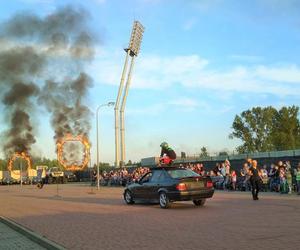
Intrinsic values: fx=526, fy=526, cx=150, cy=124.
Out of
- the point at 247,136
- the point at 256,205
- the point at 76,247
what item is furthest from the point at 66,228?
the point at 247,136

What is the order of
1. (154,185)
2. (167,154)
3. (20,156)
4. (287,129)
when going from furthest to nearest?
1. (287,129)
2. (20,156)
3. (167,154)
4. (154,185)

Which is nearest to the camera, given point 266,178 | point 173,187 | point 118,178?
point 173,187

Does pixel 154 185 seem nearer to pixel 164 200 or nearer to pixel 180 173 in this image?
pixel 164 200

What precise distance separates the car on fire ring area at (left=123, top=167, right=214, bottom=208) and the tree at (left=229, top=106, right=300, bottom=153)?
263 feet

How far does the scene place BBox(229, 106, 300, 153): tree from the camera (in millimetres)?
99250

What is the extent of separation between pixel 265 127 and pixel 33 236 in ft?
305

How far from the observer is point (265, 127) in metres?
102

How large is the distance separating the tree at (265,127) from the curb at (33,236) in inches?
3382

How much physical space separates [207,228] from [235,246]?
2970 mm

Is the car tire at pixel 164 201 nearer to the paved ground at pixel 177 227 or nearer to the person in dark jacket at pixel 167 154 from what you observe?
the paved ground at pixel 177 227

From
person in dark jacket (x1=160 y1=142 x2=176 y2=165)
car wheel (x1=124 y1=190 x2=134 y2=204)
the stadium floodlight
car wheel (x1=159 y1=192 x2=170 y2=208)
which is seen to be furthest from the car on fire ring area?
the stadium floodlight

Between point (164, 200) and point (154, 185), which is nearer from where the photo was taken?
point (164, 200)

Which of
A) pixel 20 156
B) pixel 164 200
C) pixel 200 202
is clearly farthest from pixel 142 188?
pixel 20 156

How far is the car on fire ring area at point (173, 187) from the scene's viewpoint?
18922 millimetres
